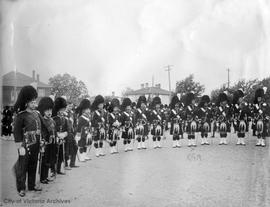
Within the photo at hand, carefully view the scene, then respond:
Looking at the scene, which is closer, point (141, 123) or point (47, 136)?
point (47, 136)

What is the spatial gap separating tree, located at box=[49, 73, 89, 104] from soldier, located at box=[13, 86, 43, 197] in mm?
469

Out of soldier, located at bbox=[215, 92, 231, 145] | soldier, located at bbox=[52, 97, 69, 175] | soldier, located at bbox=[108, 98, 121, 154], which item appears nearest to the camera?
soldier, located at bbox=[52, 97, 69, 175]

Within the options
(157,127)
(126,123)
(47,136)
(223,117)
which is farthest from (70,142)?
(223,117)

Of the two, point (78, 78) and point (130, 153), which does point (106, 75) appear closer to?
point (78, 78)

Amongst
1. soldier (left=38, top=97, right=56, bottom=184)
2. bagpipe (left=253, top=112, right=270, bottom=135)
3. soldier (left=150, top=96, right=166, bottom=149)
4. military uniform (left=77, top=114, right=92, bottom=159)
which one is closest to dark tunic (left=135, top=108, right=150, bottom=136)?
soldier (left=150, top=96, right=166, bottom=149)

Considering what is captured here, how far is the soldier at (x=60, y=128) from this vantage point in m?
5.52

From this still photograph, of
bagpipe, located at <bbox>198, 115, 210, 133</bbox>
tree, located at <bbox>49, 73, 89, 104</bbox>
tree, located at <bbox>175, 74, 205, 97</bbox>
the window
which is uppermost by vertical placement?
tree, located at <bbox>175, 74, 205, 97</bbox>

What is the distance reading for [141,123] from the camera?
8.56 m

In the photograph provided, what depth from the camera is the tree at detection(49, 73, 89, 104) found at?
5285mm

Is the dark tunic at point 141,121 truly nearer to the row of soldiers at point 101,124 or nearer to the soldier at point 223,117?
the row of soldiers at point 101,124

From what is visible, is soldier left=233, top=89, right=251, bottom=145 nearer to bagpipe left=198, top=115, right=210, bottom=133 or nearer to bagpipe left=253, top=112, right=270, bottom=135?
Result: bagpipe left=253, top=112, right=270, bottom=135

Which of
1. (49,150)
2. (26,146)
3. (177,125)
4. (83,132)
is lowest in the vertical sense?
(49,150)

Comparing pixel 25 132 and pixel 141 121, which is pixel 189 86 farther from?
pixel 25 132

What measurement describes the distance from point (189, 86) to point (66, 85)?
2956 millimetres
